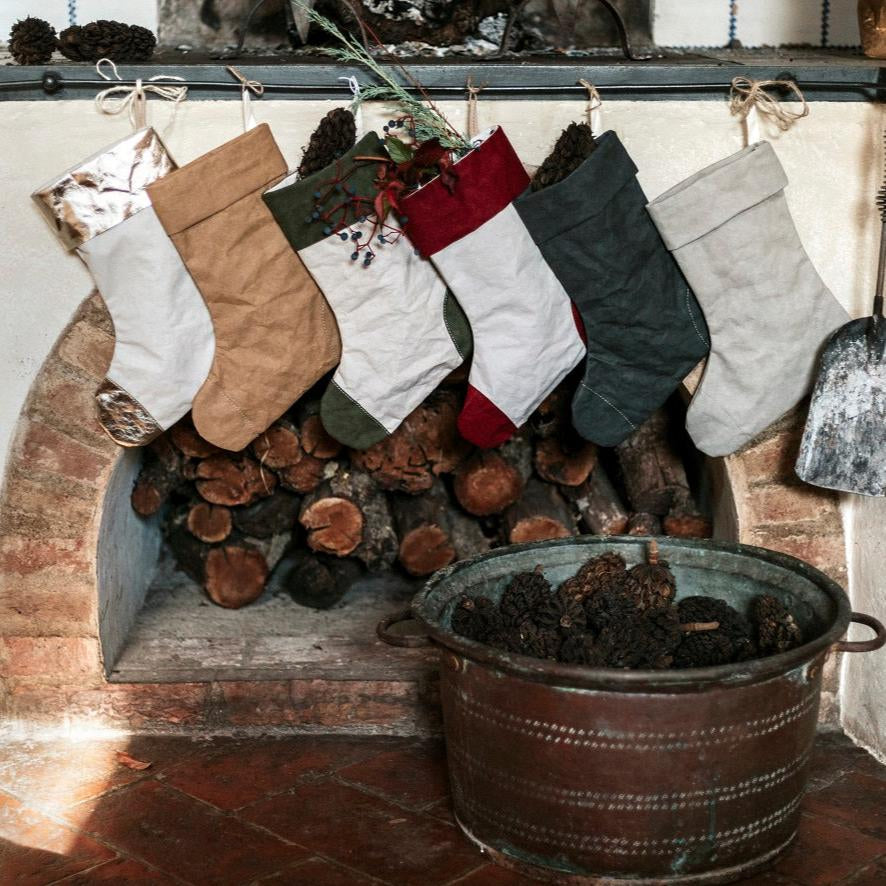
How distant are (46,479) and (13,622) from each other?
0.39 metres

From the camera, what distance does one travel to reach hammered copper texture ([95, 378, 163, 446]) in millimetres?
2785

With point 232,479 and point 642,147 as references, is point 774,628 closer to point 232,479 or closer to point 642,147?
point 642,147

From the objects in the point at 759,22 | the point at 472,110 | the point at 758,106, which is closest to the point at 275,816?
the point at 472,110

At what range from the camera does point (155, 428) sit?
2822 mm

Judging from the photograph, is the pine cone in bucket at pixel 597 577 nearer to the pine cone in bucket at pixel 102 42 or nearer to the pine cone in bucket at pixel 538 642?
the pine cone in bucket at pixel 538 642

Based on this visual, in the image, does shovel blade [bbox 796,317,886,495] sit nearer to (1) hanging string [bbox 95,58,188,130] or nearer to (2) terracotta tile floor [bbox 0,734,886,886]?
(2) terracotta tile floor [bbox 0,734,886,886]

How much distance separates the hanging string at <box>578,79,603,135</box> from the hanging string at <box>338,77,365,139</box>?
0.52m

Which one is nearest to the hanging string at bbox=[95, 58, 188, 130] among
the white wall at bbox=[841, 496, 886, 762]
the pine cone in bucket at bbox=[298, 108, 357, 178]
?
the pine cone in bucket at bbox=[298, 108, 357, 178]

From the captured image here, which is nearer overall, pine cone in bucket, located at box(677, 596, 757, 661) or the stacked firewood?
pine cone in bucket, located at box(677, 596, 757, 661)

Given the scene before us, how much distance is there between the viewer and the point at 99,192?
2.64 metres

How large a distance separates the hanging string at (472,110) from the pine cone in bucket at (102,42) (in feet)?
2.67

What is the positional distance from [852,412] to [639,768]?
0.95 metres

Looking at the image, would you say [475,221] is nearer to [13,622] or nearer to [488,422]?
[488,422]

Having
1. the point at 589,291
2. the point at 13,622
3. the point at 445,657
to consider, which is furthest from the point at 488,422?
the point at 13,622
